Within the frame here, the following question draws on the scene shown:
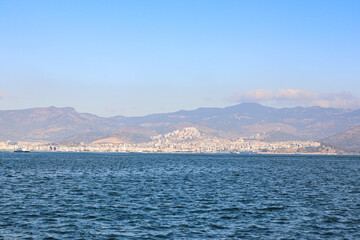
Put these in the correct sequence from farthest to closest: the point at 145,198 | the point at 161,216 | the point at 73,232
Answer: the point at 145,198 < the point at 161,216 < the point at 73,232

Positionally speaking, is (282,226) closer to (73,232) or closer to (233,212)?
(233,212)

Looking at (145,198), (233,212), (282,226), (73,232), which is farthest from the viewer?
(145,198)

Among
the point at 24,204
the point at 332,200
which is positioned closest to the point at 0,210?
the point at 24,204

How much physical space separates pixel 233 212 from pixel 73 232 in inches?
766

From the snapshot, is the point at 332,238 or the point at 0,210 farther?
the point at 0,210

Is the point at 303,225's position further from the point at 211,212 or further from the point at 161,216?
the point at 161,216

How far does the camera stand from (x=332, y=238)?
37.7 meters

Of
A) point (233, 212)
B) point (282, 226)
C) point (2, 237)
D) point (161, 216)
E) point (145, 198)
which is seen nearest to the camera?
point (2, 237)

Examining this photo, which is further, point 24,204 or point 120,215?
point 24,204

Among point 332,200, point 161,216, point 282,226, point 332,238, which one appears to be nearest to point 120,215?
point 161,216

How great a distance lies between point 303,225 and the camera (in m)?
42.8

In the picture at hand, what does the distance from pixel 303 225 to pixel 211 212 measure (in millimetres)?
10969

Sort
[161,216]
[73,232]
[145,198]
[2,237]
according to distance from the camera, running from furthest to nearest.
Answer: [145,198], [161,216], [73,232], [2,237]

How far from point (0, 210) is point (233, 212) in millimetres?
26474
